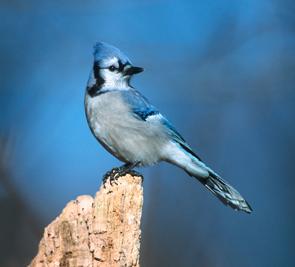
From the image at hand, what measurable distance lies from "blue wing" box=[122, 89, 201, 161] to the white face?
0.06 meters

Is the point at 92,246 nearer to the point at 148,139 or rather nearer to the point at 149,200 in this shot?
the point at 148,139

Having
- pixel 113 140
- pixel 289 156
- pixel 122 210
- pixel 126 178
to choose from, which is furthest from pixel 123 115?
pixel 289 156

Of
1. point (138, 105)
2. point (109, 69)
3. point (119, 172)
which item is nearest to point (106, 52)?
point (109, 69)

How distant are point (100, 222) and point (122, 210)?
3.5 inches

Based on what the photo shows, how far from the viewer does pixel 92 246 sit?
2.41 m

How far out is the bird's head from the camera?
3.50 m

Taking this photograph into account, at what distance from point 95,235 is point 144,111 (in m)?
1.25

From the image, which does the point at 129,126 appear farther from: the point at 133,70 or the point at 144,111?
the point at 133,70

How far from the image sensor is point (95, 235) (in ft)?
7.95

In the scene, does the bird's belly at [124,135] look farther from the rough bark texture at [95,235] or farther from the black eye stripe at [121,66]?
the rough bark texture at [95,235]

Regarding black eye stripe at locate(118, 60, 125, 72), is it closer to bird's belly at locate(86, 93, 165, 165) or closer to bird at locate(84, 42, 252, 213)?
bird at locate(84, 42, 252, 213)

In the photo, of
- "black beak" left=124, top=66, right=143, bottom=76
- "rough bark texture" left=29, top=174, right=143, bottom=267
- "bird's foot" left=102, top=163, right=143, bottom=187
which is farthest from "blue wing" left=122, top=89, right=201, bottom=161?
"rough bark texture" left=29, top=174, right=143, bottom=267

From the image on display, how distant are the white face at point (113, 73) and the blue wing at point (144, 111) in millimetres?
60

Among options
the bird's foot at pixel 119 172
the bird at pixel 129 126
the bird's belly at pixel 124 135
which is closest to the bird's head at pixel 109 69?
the bird at pixel 129 126
